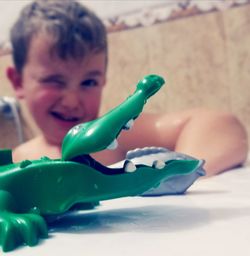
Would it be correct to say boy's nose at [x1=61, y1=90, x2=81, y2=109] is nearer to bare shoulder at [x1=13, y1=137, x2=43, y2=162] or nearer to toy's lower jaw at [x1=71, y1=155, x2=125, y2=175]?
bare shoulder at [x1=13, y1=137, x2=43, y2=162]

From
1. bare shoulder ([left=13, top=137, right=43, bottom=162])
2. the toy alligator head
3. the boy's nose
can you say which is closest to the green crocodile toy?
the toy alligator head

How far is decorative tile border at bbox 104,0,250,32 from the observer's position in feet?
4.13

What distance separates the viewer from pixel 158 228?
338mm

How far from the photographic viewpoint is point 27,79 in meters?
1.23

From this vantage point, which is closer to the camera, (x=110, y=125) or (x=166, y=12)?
(x=110, y=125)

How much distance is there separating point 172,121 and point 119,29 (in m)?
0.42

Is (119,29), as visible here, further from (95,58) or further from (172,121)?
(172,121)

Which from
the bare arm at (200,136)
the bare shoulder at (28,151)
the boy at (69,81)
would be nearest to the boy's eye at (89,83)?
the boy at (69,81)

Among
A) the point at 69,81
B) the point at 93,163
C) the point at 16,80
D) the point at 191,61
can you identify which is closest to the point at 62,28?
the point at 69,81

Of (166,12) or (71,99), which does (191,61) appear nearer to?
(166,12)

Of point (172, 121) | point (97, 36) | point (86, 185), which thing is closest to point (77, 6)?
point (97, 36)

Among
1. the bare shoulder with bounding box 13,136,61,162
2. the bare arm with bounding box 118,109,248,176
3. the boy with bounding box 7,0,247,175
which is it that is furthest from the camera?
the bare shoulder with bounding box 13,136,61,162

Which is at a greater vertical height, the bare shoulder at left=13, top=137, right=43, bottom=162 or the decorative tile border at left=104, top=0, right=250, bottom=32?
the decorative tile border at left=104, top=0, right=250, bottom=32

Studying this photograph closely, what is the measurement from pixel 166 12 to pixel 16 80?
1.61 ft
